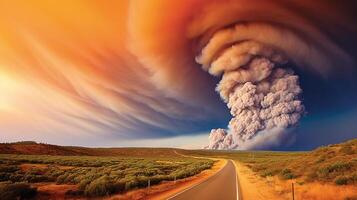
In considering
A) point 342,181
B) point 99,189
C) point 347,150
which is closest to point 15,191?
point 99,189

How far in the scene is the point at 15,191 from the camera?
55.4 feet

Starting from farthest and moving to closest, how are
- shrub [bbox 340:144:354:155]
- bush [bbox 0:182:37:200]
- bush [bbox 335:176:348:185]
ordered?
shrub [bbox 340:144:354:155], bush [bbox 335:176:348:185], bush [bbox 0:182:37:200]

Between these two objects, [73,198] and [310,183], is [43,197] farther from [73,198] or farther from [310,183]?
[310,183]

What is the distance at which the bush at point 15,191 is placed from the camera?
629 inches

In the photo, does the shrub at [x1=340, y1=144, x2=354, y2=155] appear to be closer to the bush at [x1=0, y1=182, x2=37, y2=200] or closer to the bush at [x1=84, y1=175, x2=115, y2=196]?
the bush at [x1=84, y1=175, x2=115, y2=196]

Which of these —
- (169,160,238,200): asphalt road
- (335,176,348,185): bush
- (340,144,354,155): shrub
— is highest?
(340,144,354,155): shrub

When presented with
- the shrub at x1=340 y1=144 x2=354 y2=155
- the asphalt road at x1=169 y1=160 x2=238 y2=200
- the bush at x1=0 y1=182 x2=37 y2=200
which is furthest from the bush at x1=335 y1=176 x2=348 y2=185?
the bush at x1=0 y1=182 x2=37 y2=200

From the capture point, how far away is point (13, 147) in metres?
116

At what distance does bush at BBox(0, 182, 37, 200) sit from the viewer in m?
16.0

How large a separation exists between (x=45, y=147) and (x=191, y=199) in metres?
124

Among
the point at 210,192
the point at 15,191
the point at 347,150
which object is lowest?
the point at 210,192

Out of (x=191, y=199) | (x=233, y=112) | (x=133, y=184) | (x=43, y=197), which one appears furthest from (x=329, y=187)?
(x=233, y=112)

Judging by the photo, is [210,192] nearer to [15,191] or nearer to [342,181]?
[342,181]

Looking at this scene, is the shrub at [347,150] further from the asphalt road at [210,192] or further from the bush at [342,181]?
the asphalt road at [210,192]
